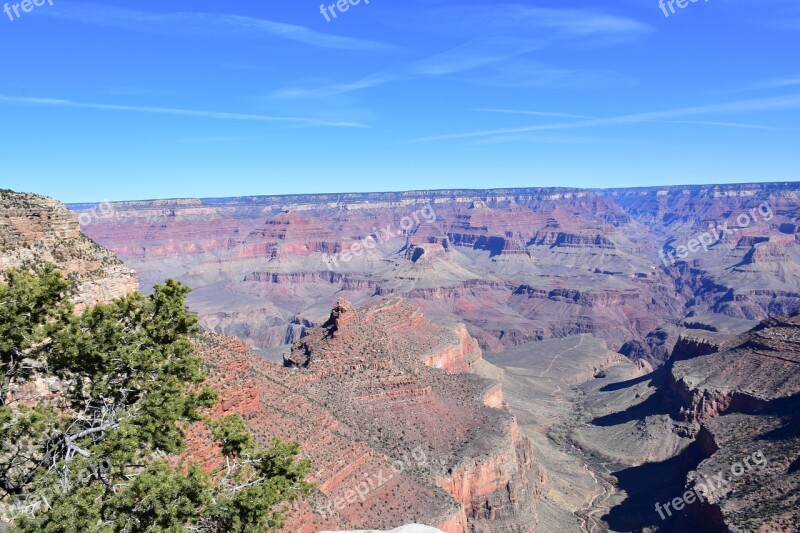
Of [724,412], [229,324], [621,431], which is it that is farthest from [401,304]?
[229,324]

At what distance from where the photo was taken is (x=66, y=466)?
1562 cm

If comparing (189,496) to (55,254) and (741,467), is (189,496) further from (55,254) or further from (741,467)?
(741,467)

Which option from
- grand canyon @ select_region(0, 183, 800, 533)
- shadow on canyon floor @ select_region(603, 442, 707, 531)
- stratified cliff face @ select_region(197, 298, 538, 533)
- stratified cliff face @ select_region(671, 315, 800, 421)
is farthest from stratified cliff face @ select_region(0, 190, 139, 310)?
stratified cliff face @ select_region(671, 315, 800, 421)

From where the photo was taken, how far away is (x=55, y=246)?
3384 centimetres

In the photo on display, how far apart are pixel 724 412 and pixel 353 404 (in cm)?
5570

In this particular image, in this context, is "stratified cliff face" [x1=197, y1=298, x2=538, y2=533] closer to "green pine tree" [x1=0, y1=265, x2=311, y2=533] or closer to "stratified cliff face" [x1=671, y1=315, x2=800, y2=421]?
"green pine tree" [x1=0, y1=265, x2=311, y2=533]

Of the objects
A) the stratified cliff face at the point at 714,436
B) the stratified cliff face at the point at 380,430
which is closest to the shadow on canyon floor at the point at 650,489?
the stratified cliff face at the point at 714,436

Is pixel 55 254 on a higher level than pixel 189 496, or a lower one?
higher

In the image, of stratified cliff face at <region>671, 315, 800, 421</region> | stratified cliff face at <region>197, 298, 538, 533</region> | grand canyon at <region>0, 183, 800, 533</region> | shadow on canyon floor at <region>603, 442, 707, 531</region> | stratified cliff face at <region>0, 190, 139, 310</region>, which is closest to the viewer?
stratified cliff face at <region>0, 190, 139, 310</region>

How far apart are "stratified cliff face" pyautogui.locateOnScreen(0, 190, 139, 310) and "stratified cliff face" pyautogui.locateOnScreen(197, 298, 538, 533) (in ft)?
23.2

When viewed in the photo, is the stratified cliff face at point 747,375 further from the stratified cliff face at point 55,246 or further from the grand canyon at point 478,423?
the stratified cliff face at point 55,246

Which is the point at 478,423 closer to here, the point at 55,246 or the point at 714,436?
the point at 714,436

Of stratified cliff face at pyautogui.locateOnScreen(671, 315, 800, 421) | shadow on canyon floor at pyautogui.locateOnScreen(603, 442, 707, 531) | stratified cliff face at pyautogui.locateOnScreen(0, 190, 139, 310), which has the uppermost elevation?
stratified cliff face at pyautogui.locateOnScreen(0, 190, 139, 310)

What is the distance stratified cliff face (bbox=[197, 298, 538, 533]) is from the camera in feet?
118
